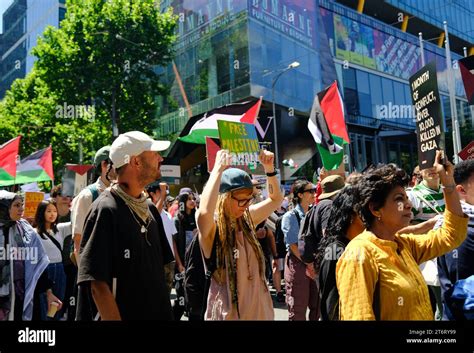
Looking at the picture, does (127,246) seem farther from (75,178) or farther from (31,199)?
(75,178)

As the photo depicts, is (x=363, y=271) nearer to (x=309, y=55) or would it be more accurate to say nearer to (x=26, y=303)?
(x=26, y=303)

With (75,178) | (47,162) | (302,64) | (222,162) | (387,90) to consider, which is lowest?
(222,162)

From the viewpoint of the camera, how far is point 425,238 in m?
2.55

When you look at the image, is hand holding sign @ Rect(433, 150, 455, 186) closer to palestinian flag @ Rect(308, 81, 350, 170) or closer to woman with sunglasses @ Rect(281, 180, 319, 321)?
woman with sunglasses @ Rect(281, 180, 319, 321)

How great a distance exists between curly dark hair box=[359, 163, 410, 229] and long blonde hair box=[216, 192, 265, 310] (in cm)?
86

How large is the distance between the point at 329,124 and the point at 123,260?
4657 millimetres

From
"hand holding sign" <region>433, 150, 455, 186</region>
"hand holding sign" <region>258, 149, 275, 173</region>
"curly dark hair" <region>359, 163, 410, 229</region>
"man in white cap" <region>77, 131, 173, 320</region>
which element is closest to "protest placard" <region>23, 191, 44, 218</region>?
"hand holding sign" <region>258, 149, 275, 173</region>

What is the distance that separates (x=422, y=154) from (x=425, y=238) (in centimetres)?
137

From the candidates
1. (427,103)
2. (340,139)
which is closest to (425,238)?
(427,103)

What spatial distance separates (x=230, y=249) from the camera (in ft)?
9.64

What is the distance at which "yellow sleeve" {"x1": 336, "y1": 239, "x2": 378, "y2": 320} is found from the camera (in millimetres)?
2006

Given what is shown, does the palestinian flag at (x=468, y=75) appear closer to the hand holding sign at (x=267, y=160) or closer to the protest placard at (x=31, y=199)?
the hand holding sign at (x=267, y=160)

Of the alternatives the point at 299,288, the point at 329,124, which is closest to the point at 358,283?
the point at 299,288

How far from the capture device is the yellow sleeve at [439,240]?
2.50 metres
